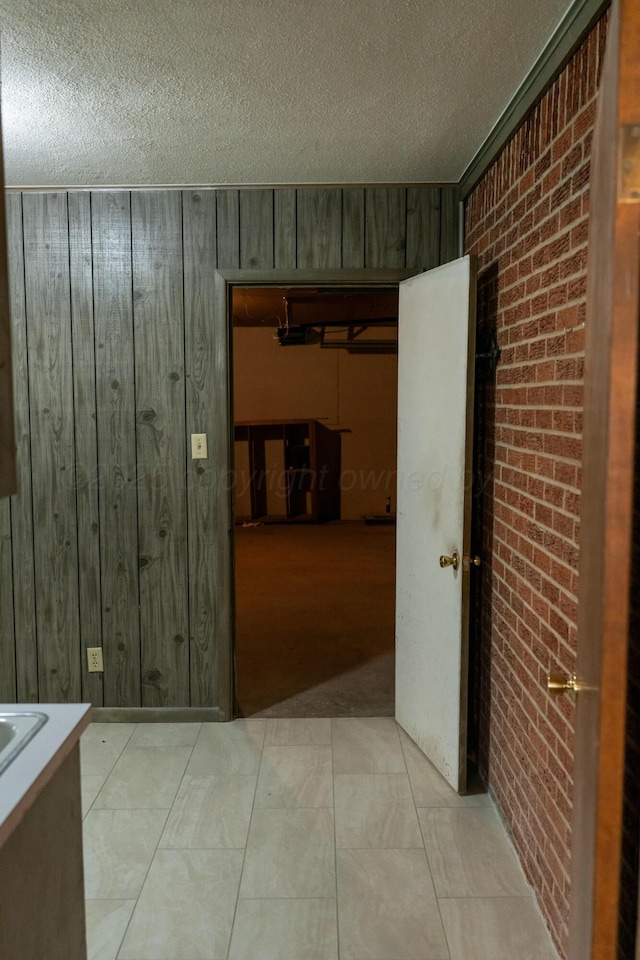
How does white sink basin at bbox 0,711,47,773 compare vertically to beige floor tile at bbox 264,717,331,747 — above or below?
above

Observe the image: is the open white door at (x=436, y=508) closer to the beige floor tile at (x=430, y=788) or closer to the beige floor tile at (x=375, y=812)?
the beige floor tile at (x=430, y=788)

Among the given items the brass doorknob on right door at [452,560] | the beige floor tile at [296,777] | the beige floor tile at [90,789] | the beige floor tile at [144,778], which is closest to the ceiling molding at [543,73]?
the brass doorknob on right door at [452,560]

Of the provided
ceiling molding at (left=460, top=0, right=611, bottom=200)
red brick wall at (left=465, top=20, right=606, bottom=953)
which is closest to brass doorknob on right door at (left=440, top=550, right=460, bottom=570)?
red brick wall at (left=465, top=20, right=606, bottom=953)

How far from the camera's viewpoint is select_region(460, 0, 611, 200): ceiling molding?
1810 mm

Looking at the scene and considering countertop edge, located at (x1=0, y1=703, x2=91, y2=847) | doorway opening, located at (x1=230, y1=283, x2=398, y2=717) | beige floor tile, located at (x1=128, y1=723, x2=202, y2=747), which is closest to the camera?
countertop edge, located at (x1=0, y1=703, x2=91, y2=847)

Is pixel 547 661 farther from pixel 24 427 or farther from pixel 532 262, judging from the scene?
pixel 24 427

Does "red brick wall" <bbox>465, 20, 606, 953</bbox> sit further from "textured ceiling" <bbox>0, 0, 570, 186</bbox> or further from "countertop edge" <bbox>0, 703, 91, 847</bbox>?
"countertop edge" <bbox>0, 703, 91, 847</bbox>

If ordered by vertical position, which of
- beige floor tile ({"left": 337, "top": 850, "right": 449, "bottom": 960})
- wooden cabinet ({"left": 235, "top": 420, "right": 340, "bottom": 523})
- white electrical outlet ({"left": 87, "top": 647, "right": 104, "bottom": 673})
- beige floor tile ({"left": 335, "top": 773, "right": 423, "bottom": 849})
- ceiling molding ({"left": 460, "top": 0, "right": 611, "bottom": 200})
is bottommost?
beige floor tile ({"left": 335, "top": 773, "right": 423, "bottom": 849})

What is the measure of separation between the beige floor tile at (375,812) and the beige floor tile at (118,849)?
66cm

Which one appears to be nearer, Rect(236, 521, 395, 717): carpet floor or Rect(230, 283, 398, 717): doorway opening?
Rect(236, 521, 395, 717): carpet floor

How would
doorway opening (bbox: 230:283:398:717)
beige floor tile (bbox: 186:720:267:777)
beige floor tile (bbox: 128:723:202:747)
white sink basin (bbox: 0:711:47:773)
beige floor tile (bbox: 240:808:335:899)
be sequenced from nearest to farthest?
white sink basin (bbox: 0:711:47:773), beige floor tile (bbox: 240:808:335:899), beige floor tile (bbox: 186:720:267:777), beige floor tile (bbox: 128:723:202:747), doorway opening (bbox: 230:283:398:717)

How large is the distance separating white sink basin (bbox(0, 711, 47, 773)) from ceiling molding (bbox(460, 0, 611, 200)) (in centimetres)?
204

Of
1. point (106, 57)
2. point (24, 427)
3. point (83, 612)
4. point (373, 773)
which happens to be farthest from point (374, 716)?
point (106, 57)

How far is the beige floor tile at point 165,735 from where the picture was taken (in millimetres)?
3340
